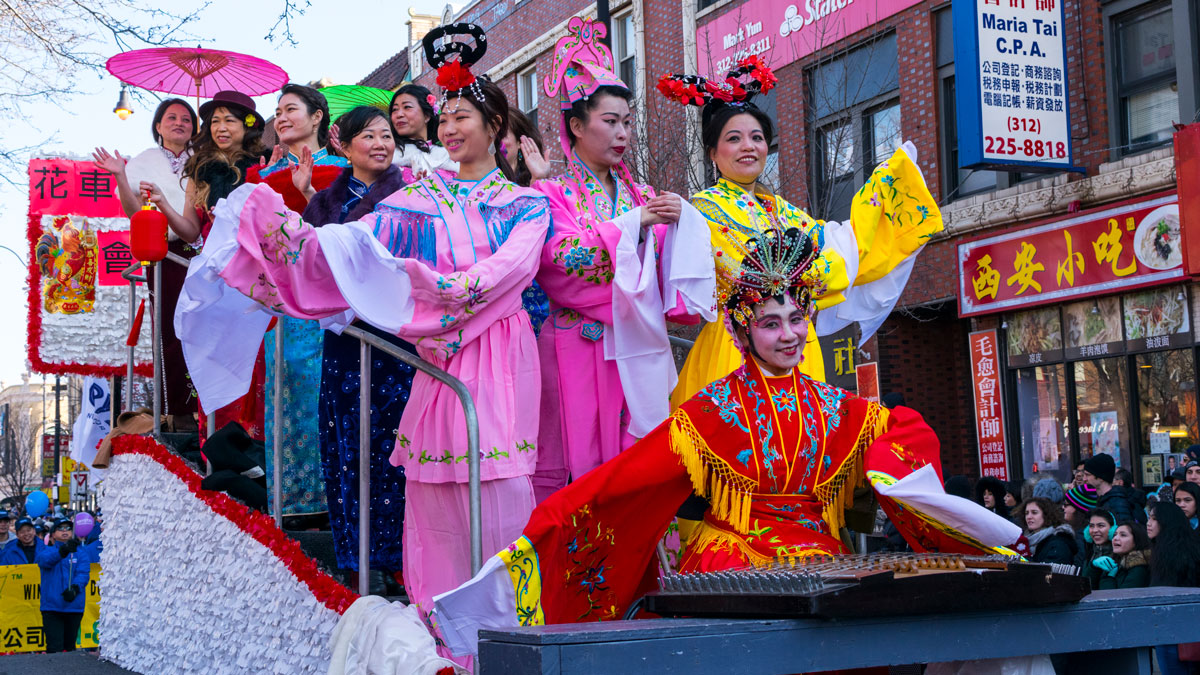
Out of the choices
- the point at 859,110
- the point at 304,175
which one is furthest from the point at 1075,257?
the point at 304,175

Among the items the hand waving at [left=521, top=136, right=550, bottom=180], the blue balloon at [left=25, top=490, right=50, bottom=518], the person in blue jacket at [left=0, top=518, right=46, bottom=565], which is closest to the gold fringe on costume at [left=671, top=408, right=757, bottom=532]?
the hand waving at [left=521, top=136, right=550, bottom=180]

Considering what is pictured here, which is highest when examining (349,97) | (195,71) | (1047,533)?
(195,71)

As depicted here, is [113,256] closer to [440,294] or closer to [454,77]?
[454,77]

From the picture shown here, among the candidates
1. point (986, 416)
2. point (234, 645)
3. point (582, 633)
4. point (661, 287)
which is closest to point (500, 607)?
point (582, 633)

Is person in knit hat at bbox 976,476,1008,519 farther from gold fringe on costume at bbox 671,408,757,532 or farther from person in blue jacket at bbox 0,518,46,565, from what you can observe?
person in blue jacket at bbox 0,518,46,565

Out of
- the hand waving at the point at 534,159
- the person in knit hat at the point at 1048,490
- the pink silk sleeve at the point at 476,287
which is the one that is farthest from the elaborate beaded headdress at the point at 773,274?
the person in knit hat at the point at 1048,490

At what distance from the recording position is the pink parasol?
6.97 m

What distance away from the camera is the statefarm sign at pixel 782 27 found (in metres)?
14.6

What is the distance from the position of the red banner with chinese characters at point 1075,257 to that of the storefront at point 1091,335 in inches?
0.4

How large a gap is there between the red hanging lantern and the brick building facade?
623 cm

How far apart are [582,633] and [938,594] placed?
2.63 feet

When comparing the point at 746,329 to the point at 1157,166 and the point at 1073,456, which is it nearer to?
the point at 1157,166

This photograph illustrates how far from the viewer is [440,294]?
4004mm

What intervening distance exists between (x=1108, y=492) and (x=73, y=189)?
26.0ft
